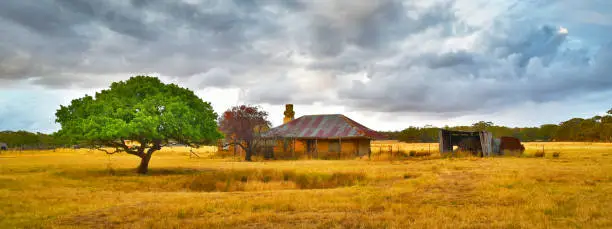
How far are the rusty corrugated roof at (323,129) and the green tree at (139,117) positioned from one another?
17.1 metres

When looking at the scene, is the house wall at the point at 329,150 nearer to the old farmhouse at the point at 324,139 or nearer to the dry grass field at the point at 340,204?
the old farmhouse at the point at 324,139

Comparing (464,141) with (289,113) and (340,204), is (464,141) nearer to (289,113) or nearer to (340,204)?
(289,113)

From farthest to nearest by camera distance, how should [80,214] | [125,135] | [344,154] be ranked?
[344,154] → [125,135] → [80,214]

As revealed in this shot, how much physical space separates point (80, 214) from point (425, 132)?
119m

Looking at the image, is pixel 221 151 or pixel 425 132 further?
pixel 425 132

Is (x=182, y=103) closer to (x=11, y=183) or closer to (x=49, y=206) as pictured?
(x=11, y=183)

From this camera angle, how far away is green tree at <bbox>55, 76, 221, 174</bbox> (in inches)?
861

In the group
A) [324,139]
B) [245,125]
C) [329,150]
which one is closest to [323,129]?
[324,139]

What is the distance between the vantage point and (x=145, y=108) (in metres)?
23.0

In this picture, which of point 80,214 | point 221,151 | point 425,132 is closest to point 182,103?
point 80,214

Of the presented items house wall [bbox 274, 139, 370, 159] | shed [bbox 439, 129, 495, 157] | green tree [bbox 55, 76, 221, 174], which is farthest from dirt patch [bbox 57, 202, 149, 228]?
shed [bbox 439, 129, 495, 157]

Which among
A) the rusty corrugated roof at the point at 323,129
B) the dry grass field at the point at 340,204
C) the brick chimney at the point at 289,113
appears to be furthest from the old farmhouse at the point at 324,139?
the dry grass field at the point at 340,204

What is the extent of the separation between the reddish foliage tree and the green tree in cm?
1443

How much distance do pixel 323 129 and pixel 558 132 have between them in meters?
82.8
